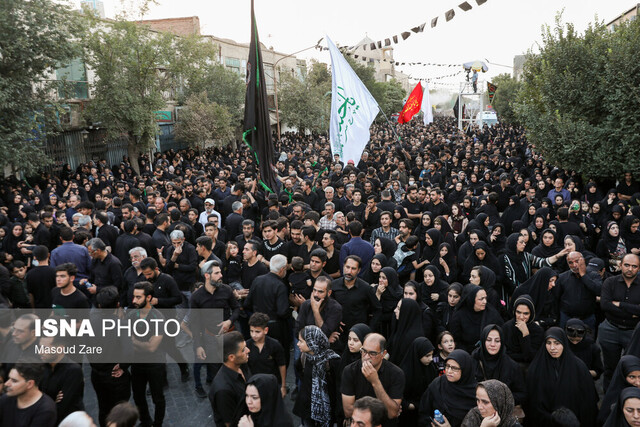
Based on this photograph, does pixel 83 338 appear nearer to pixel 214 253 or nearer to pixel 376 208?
pixel 214 253

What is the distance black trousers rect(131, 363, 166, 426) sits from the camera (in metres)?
4.42

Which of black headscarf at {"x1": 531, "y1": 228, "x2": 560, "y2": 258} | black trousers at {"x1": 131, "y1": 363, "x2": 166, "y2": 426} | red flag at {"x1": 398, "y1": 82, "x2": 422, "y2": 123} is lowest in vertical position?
black trousers at {"x1": 131, "y1": 363, "x2": 166, "y2": 426}

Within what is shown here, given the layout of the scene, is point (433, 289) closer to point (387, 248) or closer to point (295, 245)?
point (387, 248)

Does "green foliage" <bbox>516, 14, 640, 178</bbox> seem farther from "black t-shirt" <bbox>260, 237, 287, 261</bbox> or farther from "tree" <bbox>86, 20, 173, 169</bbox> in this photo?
"tree" <bbox>86, 20, 173, 169</bbox>

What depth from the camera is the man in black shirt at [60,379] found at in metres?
3.60

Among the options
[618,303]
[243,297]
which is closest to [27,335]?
[243,297]

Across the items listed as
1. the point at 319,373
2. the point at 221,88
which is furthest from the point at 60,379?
the point at 221,88

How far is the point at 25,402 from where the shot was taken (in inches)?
128

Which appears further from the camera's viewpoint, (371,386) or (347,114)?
(347,114)

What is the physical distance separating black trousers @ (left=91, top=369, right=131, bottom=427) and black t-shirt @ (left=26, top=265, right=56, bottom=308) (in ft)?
6.60

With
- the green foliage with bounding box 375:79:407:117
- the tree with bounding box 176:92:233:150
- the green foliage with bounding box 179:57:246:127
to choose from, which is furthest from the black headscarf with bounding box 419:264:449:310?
the green foliage with bounding box 375:79:407:117

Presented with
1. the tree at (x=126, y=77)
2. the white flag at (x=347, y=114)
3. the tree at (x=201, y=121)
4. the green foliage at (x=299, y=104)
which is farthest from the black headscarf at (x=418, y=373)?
the green foliage at (x=299, y=104)

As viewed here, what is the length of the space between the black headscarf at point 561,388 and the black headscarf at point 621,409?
56 cm

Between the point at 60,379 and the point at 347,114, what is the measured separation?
7.94 metres
